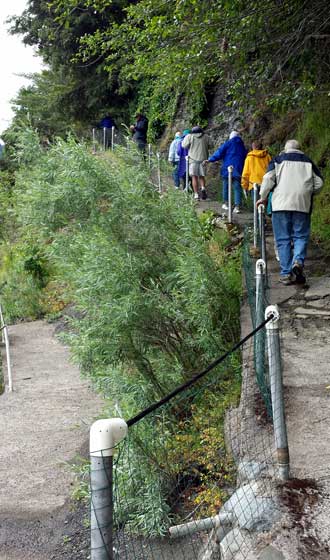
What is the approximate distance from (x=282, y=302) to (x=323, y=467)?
12.4 feet

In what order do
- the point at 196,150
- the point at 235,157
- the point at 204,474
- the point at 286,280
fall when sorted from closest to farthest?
the point at 204,474 → the point at 286,280 → the point at 235,157 → the point at 196,150

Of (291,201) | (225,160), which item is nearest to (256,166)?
(225,160)

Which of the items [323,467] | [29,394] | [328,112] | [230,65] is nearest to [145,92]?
[328,112]

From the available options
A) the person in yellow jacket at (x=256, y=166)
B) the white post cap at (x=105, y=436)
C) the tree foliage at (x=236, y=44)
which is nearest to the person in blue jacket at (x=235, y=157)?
the person in yellow jacket at (x=256, y=166)

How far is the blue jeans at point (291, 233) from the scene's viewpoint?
8039 mm

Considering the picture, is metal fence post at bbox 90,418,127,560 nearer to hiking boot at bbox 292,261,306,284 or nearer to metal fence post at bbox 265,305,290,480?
metal fence post at bbox 265,305,290,480

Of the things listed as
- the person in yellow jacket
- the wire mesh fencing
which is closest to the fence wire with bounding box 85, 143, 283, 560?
the wire mesh fencing

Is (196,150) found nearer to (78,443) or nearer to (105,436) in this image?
(78,443)

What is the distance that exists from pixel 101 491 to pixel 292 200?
6282mm

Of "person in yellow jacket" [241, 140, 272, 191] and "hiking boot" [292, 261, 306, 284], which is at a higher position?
"person in yellow jacket" [241, 140, 272, 191]

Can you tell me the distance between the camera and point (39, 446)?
815 cm

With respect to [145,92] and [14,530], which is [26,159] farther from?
→ [145,92]

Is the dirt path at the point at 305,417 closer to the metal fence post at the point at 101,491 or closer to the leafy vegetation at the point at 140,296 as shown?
the leafy vegetation at the point at 140,296

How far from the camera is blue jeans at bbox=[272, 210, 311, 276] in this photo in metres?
8.04
